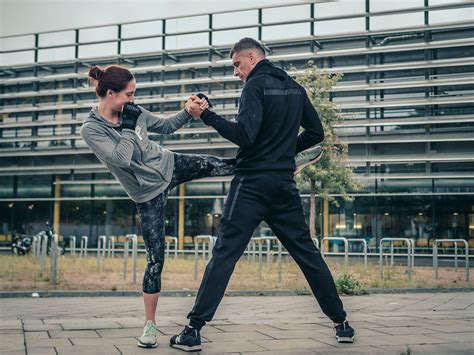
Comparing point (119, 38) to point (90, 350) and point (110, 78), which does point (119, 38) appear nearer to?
point (110, 78)

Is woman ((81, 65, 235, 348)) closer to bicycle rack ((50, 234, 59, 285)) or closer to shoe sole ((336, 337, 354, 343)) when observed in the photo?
shoe sole ((336, 337, 354, 343))

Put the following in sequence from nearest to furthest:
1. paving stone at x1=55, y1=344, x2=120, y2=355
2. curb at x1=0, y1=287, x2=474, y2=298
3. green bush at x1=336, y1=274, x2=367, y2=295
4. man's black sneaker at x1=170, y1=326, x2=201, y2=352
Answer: paving stone at x1=55, y1=344, x2=120, y2=355, man's black sneaker at x1=170, y1=326, x2=201, y2=352, curb at x1=0, y1=287, x2=474, y2=298, green bush at x1=336, y1=274, x2=367, y2=295

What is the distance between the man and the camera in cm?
376

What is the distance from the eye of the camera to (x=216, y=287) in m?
3.72

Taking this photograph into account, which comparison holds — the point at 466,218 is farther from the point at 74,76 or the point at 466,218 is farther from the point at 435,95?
the point at 74,76

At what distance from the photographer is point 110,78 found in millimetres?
3988

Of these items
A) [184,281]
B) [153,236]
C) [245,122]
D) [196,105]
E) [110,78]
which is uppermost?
[110,78]

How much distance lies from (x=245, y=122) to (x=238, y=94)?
79.4 feet

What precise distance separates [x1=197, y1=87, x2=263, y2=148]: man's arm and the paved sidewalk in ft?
4.40

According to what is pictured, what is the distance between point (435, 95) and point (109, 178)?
1629 centimetres

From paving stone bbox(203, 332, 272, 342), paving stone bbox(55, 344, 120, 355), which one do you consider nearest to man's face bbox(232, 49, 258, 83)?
paving stone bbox(203, 332, 272, 342)

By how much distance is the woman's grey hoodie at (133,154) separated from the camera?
12.5 feet

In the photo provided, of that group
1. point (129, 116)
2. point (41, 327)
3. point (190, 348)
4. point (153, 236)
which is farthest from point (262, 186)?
point (41, 327)

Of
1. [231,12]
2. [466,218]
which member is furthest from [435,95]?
[231,12]
